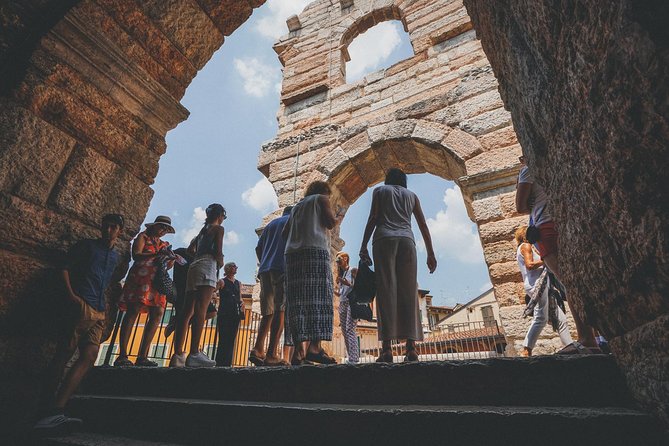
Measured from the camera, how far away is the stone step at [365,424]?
3.60ft

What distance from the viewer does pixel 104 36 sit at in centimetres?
244

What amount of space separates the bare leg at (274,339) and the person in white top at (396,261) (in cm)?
99

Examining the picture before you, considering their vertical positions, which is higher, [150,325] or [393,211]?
[393,211]

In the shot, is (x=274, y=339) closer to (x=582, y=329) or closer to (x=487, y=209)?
(x=582, y=329)

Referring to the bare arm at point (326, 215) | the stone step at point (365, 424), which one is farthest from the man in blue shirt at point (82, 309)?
the bare arm at point (326, 215)

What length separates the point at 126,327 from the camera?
10.1ft

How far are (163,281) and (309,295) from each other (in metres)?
1.60

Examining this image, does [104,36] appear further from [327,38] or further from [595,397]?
[327,38]

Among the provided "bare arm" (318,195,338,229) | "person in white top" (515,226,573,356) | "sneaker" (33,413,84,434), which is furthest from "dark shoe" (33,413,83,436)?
"person in white top" (515,226,573,356)

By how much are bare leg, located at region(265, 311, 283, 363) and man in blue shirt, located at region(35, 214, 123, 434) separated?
4.17ft

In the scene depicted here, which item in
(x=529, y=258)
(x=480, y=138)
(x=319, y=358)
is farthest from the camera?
(x=480, y=138)

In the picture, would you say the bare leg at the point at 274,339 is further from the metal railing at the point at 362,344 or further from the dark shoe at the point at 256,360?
the metal railing at the point at 362,344

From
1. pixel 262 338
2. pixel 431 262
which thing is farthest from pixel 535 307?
pixel 262 338

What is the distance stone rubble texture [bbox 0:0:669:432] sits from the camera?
88cm
